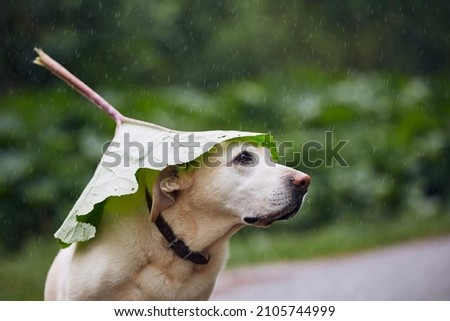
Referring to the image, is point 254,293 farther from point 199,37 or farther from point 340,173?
point 199,37

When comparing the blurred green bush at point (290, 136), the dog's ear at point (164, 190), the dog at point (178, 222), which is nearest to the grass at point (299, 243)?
the blurred green bush at point (290, 136)

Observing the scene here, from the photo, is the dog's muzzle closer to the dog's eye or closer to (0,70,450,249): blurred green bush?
the dog's eye

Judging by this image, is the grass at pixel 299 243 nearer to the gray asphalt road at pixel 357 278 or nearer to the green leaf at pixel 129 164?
the gray asphalt road at pixel 357 278

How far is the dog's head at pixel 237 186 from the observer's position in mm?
3232

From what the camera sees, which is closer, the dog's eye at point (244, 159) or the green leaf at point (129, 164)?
the green leaf at point (129, 164)

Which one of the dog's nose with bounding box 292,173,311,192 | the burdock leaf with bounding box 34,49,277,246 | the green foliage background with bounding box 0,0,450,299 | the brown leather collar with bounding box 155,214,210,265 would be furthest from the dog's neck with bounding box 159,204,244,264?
the green foliage background with bounding box 0,0,450,299

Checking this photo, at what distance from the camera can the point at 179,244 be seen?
133 inches

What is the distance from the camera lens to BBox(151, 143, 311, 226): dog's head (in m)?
3.23

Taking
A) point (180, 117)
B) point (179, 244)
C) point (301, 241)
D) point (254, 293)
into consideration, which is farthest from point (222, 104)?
point (179, 244)

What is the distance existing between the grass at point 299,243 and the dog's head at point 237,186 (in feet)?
10.1

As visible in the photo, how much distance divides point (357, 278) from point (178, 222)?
2854mm

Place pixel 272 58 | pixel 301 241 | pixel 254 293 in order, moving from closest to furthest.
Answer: pixel 254 293, pixel 301 241, pixel 272 58

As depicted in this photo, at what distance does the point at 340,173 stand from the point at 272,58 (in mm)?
1550

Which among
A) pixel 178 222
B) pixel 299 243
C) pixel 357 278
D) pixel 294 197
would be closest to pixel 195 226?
pixel 178 222
